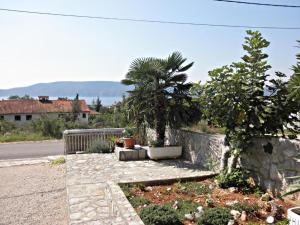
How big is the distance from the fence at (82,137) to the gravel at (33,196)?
1797 millimetres

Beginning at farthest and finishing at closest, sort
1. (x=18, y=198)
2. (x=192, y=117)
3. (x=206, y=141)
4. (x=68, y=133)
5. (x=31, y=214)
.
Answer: (x=68, y=133), (x=192, y=117), (x=206, y=141), (x=18, y=198), (x=31, y=214)

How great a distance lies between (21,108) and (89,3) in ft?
127

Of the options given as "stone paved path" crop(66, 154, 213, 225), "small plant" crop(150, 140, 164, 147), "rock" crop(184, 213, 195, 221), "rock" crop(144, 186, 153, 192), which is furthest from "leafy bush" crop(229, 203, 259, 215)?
"small plant" crop(150, 140, 164, 147)

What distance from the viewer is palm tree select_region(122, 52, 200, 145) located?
8.48 m

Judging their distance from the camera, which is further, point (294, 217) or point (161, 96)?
point (161, 96)

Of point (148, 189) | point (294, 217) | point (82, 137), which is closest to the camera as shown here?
point (294, 217)

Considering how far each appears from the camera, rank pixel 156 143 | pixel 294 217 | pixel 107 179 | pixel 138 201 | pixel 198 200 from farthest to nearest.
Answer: pixel 156 143, pixel 107 179, pixel 198 200, pixel 138 201, pixel 294 217

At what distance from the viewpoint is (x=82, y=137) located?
415 inches

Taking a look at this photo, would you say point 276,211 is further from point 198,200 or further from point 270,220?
point 198,200

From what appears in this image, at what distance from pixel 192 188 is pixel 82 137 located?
5959 millimetres

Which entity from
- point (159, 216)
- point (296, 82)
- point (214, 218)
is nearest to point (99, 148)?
point (159, 216)

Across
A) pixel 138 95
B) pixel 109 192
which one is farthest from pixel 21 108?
pixel 109 192

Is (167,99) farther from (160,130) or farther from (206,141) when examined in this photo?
(206,141)

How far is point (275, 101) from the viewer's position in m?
5.33
